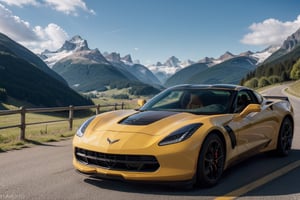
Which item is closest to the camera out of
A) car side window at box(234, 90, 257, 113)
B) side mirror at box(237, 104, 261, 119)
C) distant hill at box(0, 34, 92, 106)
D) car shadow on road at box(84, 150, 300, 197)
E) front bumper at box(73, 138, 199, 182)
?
front bumper at box(73, 138, 199, 182)

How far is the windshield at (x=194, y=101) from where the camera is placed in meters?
5.83

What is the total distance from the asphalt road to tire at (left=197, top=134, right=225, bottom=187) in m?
0.12

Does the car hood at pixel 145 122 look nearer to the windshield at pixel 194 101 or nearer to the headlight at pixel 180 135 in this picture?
the headlight at pixel 180 135

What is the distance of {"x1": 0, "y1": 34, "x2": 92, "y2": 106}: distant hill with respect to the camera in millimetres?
135350

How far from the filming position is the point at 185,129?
477 centimetres

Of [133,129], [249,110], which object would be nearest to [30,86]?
[249,110]

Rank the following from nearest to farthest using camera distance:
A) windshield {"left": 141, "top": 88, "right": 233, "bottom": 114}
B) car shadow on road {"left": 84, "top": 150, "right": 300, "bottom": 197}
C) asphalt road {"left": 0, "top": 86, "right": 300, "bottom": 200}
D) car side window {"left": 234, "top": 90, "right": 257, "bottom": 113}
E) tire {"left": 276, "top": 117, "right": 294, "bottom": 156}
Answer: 1. asphalt road {"left": 0, "top": 86, "right": 300, "bottom": 200}
2. car shadow on road {"left": 84, "top": 150, "right": 300, "bottom": 197}
3. windshield {"left": 141, "top": 88, "right": 233, "bottom": 114}
4. car side window {"left": 234, "top": 90, "right": 257, "bottom": 113}
5. tire {"left": 276, "top": 117, "right": 294, "bottom": 156}

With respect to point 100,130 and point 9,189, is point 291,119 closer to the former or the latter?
point 100,130

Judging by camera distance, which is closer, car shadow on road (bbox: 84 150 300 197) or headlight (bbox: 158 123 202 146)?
headlight (bbox: 158 123 202 146)

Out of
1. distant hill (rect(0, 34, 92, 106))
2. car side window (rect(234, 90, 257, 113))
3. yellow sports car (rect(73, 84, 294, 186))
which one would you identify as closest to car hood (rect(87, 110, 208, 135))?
yellow sports car (rect(73, 84, 294, 186))

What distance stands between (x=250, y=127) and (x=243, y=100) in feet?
1.93

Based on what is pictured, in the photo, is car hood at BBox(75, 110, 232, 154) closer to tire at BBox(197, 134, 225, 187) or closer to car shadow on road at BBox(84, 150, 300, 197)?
tire at BBox(197, 134, 225, 187)

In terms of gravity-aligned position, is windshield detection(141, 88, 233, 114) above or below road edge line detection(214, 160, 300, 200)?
above

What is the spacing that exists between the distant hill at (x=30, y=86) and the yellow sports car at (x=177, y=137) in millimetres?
133172
